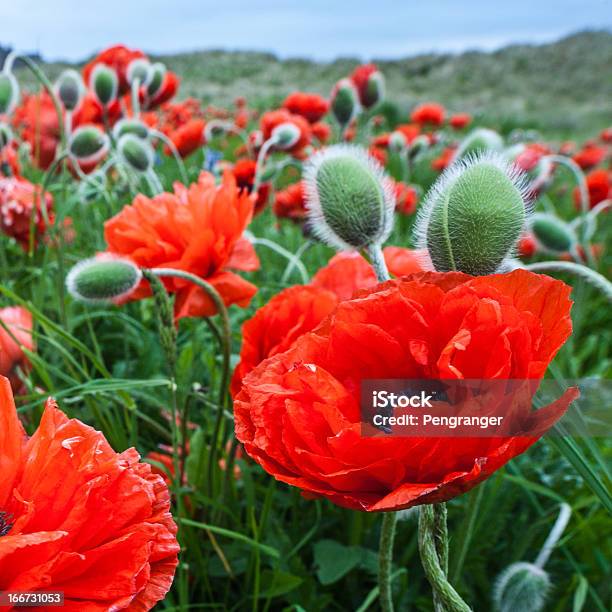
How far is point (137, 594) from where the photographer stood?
14.8 inches

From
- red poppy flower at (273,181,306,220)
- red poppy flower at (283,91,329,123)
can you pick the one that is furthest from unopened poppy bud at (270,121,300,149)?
red poppy flower at (283,91,329,123)

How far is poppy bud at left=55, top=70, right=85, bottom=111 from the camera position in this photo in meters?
1.46

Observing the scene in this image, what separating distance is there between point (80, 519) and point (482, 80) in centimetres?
858

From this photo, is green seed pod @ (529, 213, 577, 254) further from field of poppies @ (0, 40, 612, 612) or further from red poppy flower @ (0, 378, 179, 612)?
red poppy flower @ (0, 378, 179, 612)

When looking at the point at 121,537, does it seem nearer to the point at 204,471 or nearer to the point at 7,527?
the point at 7,527

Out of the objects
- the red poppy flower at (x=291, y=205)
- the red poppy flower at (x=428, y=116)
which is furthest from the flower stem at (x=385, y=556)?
the red poppy flower at (x=428, y=116)

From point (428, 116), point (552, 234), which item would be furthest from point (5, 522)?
point (428, 116)

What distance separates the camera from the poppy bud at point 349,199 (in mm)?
558

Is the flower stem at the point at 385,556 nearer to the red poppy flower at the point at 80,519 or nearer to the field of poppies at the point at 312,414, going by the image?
the field of poppies at the point at 312,414

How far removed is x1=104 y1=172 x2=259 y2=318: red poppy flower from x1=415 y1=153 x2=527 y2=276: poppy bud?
0.29 m

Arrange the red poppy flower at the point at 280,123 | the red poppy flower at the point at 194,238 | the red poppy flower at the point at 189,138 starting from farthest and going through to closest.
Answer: the red poppy flower at the point at 189,138 → the red poppy flower at the point at 280,123 → the red poppy flower at the point at 194,238

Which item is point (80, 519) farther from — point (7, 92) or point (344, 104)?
point (344, 104)

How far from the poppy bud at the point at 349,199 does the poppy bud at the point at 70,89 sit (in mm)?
1017

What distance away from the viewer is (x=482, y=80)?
827cm
